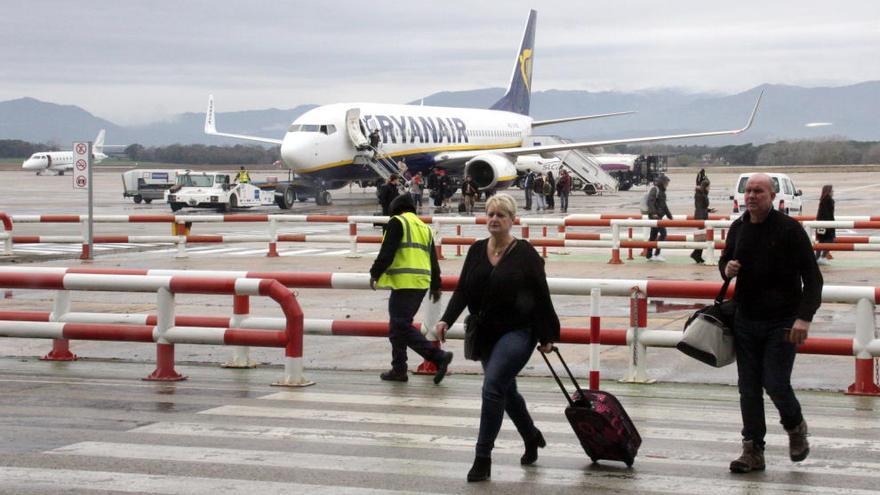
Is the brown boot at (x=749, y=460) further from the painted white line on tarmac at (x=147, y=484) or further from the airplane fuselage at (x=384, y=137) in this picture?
the airplane fuselage at (x=384, y=137)

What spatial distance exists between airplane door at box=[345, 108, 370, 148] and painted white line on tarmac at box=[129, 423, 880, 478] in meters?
37.5

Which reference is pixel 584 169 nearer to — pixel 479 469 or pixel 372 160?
pixel 372 160

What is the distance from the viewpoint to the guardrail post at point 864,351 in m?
10.6

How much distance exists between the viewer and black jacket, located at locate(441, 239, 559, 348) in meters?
7.67

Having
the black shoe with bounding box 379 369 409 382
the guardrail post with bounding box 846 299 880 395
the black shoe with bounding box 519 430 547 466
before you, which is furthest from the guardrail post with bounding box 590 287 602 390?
the black shoe with bounding box 519 430 547 466

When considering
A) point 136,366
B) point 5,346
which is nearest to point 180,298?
point 5,346

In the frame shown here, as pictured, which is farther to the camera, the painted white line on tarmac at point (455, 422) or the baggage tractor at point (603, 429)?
the painted white line on tarmac at point (455, 422)

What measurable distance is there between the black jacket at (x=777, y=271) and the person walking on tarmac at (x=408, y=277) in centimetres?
381

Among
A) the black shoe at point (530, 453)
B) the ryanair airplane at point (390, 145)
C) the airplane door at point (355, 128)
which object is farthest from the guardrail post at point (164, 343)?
the airplane door at point (355, 128)

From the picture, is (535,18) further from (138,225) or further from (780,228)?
(780,228)

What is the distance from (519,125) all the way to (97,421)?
189 ft

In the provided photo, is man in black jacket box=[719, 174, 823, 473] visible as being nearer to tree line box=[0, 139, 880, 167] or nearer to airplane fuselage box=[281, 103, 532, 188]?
airplane fuselage box=[281, 103, 532, 188]

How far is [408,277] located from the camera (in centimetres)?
1115

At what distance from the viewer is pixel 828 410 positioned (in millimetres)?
10094
